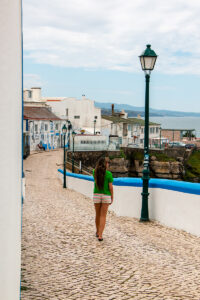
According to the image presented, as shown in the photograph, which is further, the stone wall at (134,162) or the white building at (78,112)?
the white building at (78,112)

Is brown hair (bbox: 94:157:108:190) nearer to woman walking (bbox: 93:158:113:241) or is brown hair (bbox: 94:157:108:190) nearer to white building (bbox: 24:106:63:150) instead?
woman walking (bbox: 93:158:113:241)

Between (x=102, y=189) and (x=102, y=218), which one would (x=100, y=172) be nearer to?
(x=102, y=189)

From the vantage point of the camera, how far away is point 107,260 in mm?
7074

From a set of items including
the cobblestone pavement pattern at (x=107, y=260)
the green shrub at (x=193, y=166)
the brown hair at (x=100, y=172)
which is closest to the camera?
the cobblestone pavement pattern at (x=107, y=260)

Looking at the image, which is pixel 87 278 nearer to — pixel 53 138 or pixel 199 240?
pixel 199 240

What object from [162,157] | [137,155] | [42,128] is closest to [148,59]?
[162,157]

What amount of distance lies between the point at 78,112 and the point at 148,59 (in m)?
63.9

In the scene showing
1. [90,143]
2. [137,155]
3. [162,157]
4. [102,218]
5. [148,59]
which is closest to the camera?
[102,218]

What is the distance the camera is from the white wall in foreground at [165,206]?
9.57 metres

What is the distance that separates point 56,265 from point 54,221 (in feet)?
13.5

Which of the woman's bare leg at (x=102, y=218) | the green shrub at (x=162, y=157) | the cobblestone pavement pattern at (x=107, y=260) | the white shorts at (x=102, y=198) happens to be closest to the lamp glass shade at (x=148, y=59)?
the cobblestone pavement pattern at (x=107, y=260)

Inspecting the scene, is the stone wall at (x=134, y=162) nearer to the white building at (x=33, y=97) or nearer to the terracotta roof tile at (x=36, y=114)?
the terracotta roof tile at (x=36, y=114)

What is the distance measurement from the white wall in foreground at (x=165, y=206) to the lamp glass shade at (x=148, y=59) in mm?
3110

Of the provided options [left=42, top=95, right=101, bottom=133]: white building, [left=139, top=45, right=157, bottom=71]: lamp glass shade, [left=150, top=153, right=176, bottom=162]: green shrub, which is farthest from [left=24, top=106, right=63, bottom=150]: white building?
[left=139, top=45, right=157, bottom=71]: lamp glass shade
